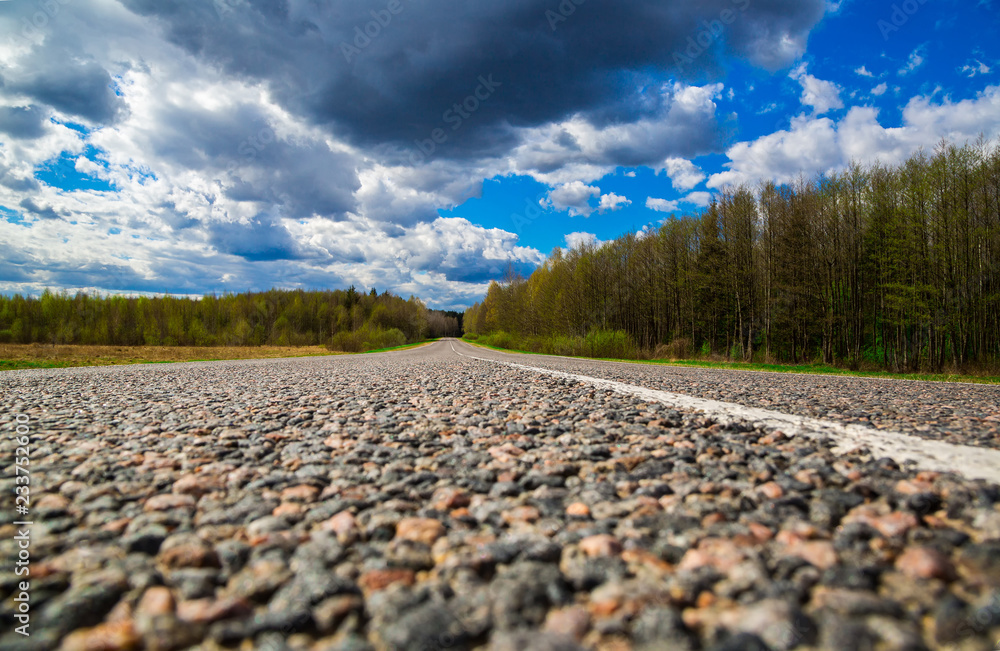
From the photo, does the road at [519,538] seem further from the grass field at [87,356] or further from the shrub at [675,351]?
the shrub at [675,351]

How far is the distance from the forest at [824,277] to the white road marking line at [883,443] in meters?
20.3

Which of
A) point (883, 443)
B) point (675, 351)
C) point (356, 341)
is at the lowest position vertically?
point (675, 351)

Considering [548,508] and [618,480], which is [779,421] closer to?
Answer: [618,480]

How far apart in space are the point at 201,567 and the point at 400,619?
0.91m

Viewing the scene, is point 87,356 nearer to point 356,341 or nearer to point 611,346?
point 356,341

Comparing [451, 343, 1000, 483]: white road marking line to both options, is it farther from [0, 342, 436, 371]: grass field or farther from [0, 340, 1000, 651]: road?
[0, 342, 436, 371]: grass field

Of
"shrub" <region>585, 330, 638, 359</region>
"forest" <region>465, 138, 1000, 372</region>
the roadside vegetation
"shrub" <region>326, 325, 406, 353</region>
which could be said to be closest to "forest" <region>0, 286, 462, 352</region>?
"shrub" <region>326, 325, 406, 353</region>

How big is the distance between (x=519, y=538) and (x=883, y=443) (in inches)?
114

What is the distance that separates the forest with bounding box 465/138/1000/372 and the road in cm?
2231

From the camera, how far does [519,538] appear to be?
1.77m

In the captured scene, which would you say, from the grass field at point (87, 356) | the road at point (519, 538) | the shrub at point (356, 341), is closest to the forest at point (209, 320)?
the shrub at point (356, 341)

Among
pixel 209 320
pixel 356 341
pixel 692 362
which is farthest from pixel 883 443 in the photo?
pixel 209 320

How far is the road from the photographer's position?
1.18m

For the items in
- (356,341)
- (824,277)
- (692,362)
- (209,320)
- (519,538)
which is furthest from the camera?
(209,320)
